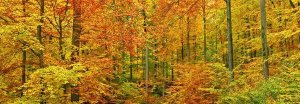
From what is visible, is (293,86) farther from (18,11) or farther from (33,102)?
(18,11)

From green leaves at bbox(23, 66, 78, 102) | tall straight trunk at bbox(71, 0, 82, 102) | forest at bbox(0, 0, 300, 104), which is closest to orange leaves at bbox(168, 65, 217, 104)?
forest at bbox(0, 0, 300, 104)

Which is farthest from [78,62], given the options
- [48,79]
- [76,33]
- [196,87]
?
[196,87]

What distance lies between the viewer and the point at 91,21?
49.8ft

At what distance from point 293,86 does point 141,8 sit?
62.8 feet

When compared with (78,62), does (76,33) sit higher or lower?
higher

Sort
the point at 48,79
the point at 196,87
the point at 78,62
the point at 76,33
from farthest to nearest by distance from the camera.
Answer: the point at 196,87, the point at 76,33, the point at 78,62, the point at 48,79

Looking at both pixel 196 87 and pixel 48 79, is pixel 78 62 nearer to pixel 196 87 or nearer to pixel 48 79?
pixel 48 79

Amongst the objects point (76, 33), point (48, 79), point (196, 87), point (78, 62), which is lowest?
point (196, 87)

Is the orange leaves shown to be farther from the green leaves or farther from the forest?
the green leaves

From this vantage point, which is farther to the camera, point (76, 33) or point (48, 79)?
point (76, 33)

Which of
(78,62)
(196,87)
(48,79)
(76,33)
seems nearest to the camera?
(48,79)

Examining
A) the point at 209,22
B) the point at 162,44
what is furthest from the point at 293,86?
the point at 209,22

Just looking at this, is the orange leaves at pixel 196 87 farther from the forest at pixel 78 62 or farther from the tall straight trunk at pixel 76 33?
the tall straight trunk at pixel 76 33

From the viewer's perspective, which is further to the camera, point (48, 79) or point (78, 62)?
point (78, 62)
